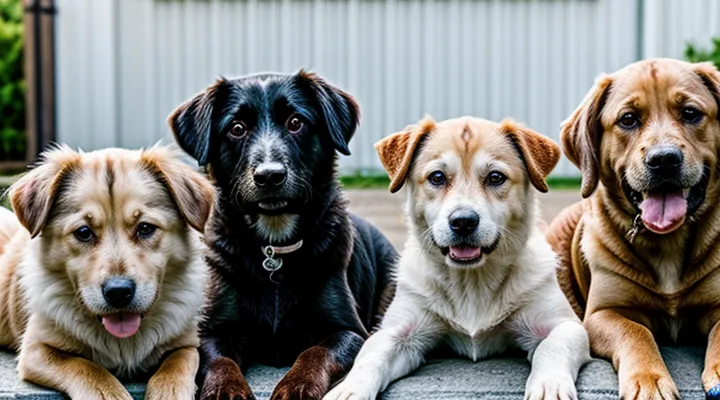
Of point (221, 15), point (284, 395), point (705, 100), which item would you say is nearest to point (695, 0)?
point (221, 15)

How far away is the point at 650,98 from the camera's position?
4586 millimetres

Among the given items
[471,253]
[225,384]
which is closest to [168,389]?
[225,384]

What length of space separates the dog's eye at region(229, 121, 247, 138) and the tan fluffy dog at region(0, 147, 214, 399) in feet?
0.91

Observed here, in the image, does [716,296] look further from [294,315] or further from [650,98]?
→ [294,315]

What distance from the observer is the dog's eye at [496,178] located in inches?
180

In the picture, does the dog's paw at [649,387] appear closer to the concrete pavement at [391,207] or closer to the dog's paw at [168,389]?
the dog's paw at [168,389]

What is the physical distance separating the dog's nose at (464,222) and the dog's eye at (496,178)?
0.23 m

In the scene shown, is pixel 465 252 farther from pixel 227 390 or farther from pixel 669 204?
pixel 227 390

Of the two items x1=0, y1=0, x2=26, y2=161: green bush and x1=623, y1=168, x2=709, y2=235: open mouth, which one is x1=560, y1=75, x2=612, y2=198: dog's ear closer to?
x1=623, y1=168, x2=709, y2=235: open mouth

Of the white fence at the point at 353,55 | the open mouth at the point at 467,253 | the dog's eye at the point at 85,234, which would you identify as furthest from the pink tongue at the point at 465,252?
the white fence at the point at 353,55

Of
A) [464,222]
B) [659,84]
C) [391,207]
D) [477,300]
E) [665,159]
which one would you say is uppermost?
[659,84]

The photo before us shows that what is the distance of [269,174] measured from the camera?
4.50 meters

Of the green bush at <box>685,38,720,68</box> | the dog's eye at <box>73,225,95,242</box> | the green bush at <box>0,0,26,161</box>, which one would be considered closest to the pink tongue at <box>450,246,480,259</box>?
the dog's eye at <box>73,225,95,242</box>

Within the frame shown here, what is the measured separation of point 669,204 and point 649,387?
830 mm
